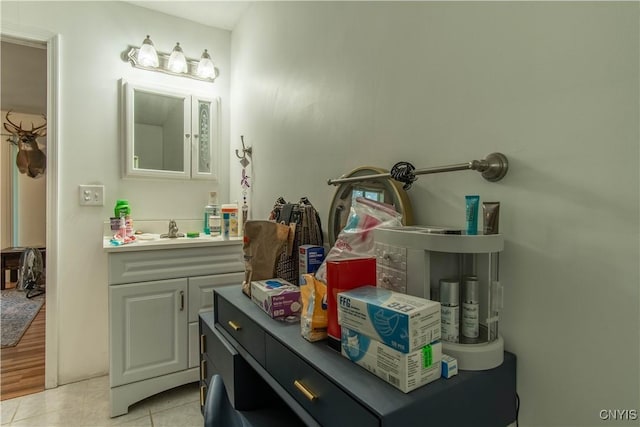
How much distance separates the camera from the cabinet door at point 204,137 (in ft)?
7.21

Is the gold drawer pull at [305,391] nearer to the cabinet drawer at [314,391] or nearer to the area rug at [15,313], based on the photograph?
the cabinet drawer at [314,391]

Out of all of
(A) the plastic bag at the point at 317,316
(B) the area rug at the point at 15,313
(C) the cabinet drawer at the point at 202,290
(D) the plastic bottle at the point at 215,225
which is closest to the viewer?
(A) the plastic bag at the point at 317,316

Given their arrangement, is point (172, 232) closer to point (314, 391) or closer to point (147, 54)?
point (147, 54)

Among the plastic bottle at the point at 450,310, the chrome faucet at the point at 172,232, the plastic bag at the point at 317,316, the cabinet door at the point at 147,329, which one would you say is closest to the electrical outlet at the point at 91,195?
the chrome faucet at the point at 172,232

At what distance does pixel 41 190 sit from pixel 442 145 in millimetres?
5314

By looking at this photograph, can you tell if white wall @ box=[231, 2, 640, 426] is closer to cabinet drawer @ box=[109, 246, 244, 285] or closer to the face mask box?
the face mask box

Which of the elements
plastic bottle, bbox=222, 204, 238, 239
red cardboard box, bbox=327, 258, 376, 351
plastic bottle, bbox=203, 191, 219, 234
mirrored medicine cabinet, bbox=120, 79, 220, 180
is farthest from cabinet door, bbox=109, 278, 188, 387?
red cardboard box, bbox=327, 258, 376, 351

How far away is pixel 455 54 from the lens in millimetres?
846

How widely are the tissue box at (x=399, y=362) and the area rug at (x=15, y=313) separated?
9.30ft

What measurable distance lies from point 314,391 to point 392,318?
25cm

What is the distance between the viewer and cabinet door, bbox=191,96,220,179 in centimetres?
220

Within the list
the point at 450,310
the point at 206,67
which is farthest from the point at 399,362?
the point at 206,67

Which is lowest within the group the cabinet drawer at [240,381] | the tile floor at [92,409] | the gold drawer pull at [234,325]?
the tile floor at [92,409]

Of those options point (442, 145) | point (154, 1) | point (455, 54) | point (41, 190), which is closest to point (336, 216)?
point (442, 145)
